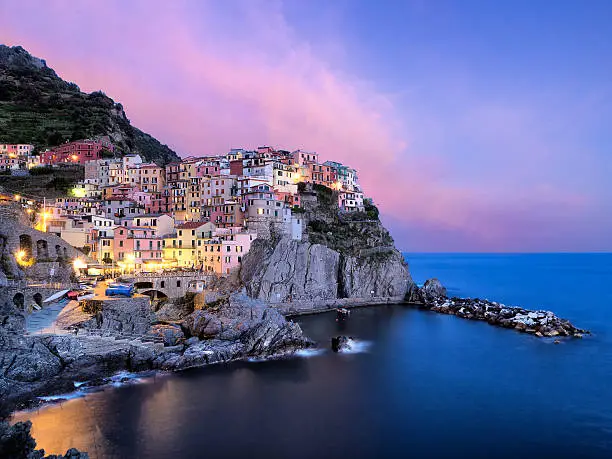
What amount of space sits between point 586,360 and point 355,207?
38120mm

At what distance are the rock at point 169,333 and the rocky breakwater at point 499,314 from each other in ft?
99.9

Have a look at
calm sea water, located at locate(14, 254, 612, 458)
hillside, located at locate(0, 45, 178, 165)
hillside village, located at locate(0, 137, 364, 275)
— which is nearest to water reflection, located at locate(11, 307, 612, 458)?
calm sea water, located at locate(14, 254, 612, 458)

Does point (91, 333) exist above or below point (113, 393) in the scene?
above

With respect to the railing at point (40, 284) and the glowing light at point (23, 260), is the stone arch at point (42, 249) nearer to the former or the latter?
the glowing light at point (23, 260)

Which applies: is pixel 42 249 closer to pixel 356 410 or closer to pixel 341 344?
pixel 341 344

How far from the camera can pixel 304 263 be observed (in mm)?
47844

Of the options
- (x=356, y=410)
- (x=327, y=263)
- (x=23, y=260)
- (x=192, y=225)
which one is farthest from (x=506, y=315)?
(x=23, y=260)

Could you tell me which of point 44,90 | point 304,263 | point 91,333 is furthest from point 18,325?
point 44,90

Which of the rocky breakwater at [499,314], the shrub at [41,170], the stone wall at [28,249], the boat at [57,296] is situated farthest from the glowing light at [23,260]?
the rocky breakwater at [499,314]

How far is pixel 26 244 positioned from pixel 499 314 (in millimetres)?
43900

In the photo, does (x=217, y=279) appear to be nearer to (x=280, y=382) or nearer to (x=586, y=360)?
(x=280, y=382)

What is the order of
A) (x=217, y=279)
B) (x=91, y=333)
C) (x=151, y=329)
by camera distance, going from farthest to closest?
(x=217, y=279)
(x=151, y=329)
(x=91, y=333)

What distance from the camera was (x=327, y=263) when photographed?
50469 millimetres

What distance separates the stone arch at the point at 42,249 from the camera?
34.7 m
